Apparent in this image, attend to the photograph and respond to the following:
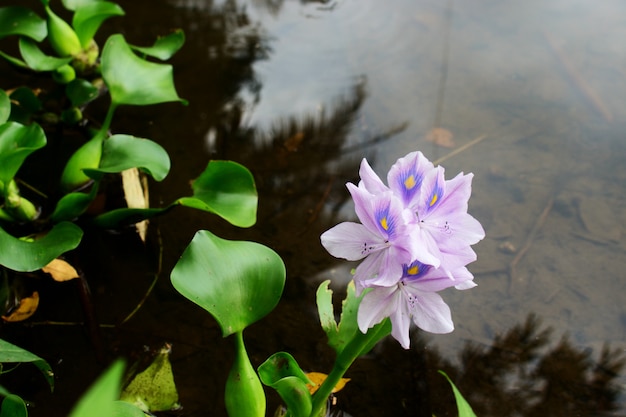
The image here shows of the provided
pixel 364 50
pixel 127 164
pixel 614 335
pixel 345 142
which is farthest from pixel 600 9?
pixel 127 164

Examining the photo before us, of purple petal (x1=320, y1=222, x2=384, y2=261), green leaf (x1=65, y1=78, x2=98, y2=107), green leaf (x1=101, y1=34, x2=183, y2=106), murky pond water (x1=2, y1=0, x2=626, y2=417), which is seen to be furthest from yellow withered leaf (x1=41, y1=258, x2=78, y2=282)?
purple petal (x1=320, y1=222, x2=384, y2=261)

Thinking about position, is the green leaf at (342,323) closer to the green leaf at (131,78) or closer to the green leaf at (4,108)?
the green leaf at (131,78)

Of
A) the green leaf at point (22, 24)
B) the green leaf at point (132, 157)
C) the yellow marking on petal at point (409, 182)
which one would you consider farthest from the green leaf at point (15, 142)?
the yellow marking on petal at point (409, 182)

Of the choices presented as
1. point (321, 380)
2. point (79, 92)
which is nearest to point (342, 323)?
point (321, 380)

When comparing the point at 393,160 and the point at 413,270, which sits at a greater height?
the point at 413,270

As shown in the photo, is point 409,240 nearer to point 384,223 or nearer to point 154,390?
point 384,223

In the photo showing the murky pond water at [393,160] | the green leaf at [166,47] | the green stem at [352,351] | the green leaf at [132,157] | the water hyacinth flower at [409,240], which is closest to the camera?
the water hyacinth flower at [409,240]
